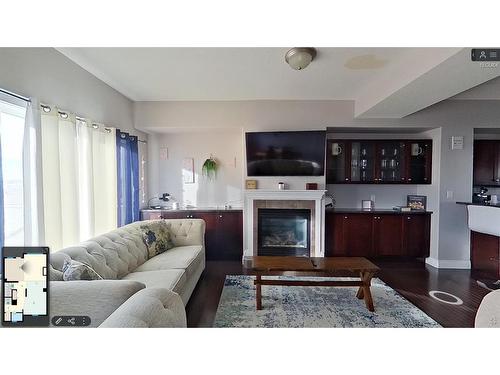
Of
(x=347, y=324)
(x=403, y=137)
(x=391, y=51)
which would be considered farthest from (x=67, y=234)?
(x=403, y=137)

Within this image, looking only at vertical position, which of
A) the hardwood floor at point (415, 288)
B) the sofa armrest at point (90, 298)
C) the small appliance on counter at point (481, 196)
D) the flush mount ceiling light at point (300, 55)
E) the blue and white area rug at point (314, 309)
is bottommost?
the hardwood floor at point (415, 288)

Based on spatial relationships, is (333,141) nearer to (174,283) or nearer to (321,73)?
(321,73)

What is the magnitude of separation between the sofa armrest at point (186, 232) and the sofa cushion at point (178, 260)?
12 centimetres

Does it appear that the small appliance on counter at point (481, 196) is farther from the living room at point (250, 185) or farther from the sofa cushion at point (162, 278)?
the sofa cushion at point (162, 278)

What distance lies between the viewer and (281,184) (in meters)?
3.57

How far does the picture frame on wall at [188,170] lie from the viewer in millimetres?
4066

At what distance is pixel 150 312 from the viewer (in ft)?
2.73

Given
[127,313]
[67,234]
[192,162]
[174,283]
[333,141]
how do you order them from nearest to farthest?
1. [127,313]
2. [174,283]
3. [67,234]
4. [333,141]
5. [192,162]

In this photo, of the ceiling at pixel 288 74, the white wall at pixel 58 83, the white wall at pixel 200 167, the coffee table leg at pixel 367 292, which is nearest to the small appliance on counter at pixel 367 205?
the ceiling at pixel 288 74

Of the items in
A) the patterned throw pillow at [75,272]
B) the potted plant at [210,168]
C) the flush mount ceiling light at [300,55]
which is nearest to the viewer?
the patterned throw pillow at [75,272]

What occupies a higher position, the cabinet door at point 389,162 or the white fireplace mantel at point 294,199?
the cabinet door at point 389,162

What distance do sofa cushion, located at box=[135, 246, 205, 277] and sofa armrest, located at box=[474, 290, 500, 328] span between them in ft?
6.68

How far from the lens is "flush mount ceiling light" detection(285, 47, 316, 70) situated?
6.47 feet
